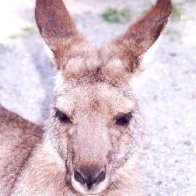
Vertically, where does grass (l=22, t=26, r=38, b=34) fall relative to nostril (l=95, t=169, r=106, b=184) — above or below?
below

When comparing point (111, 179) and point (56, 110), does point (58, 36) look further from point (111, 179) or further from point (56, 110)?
point (111, 179)

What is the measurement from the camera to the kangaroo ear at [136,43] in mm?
5855

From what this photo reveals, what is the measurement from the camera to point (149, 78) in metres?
11.6

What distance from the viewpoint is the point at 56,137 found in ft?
18.8

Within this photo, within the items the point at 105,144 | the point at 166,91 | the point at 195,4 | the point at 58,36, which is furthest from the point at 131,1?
the point at 105,144

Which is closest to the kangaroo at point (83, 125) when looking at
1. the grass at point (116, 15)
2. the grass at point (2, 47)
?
the grass at point (2, 47)

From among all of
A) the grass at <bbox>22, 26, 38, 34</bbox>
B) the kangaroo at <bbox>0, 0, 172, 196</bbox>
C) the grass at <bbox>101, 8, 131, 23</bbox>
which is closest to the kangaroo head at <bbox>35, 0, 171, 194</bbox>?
the kangaroo at <bbox>0, 0, 172, 196</bbox>

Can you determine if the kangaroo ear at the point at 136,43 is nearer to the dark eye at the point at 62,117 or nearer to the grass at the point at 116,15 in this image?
the dark eye at the point at 62,117

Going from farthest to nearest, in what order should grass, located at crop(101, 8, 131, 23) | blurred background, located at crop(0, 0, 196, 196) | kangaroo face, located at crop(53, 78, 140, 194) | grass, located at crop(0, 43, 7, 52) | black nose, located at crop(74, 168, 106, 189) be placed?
1. grass, located at crop(101, 8, 131, 23)
2. grass, located at crop(0, 43, 7, 52)
3. blurred background, located at crop(0, 0, 196, 196)
4. kangaroo face, located at crop(53, 78, 140, 194)
5. black nose, located at crop(74, 168, 106, 189)

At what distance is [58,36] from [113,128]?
4.32 ft

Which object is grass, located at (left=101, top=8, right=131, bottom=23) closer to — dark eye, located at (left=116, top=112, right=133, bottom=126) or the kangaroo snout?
dark eye, located at (left=116, top=112, right=133, bottom=126)

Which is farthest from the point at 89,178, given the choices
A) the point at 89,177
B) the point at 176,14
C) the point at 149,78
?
the point at 176,14

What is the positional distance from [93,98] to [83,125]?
0.28 m

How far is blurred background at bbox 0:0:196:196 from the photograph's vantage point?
8.47m
